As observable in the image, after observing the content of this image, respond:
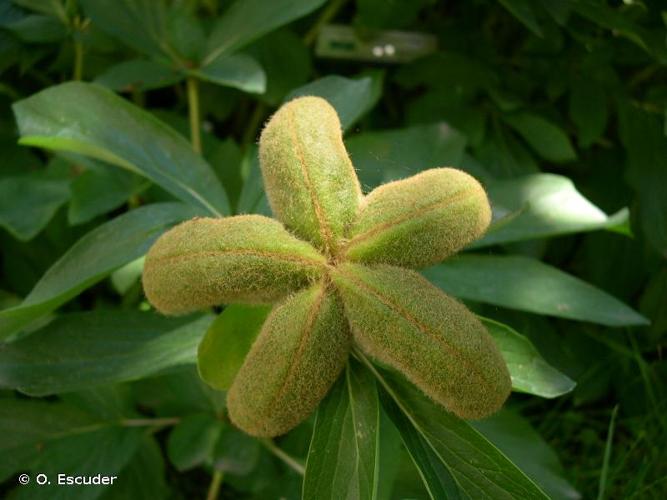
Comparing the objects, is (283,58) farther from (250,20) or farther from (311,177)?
(311,177)

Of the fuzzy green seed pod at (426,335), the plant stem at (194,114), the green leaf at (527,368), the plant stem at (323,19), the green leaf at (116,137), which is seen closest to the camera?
the fuzzy green seed pod at (426,335)

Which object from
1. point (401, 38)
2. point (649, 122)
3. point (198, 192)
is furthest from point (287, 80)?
point (649, 122)

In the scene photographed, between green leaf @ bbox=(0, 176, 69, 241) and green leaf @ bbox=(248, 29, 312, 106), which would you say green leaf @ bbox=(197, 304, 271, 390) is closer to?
green leaf @ bbox=(0, 176, 69, 241)

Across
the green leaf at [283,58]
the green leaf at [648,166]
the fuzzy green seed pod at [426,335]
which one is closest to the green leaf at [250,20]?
the green leaf at [283,58]

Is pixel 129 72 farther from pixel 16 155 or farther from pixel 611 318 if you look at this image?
pixel 611 318

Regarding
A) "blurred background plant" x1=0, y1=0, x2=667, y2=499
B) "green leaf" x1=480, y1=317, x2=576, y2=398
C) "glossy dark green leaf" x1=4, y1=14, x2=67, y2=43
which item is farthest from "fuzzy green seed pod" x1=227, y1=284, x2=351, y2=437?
"glossy dark green leaf" x1=4, y1=14, x2=67, y2=43

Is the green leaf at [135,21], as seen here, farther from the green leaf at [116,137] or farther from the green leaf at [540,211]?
the green leaf at [540,211]
